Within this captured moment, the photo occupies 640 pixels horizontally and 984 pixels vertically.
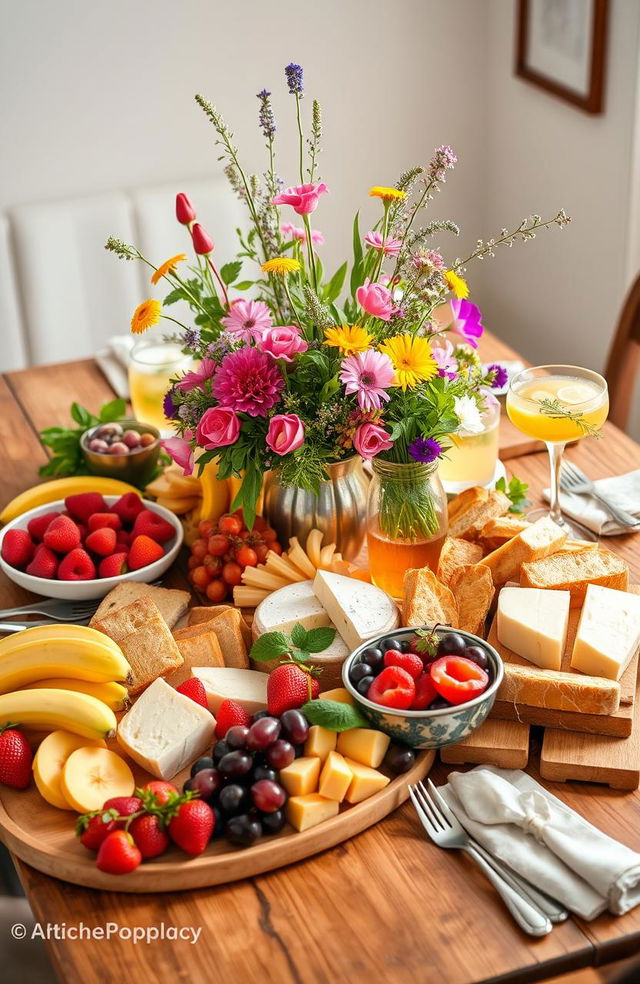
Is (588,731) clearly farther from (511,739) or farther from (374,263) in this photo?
(374,263)

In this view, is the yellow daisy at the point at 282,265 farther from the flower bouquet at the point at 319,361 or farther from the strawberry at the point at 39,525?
the strawberry at the point at 39,525

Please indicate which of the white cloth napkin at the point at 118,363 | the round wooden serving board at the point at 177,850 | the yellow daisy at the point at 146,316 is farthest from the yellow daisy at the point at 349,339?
the white cloth napkin at the point at 118,363

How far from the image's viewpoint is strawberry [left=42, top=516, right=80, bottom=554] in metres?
1.81

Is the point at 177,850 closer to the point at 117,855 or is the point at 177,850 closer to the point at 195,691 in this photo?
the point at 117,855

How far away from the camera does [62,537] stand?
1.82 metres

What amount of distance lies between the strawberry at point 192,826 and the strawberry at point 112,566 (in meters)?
0.57

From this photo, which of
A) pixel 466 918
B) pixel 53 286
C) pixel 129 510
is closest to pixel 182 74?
pixel 53 286

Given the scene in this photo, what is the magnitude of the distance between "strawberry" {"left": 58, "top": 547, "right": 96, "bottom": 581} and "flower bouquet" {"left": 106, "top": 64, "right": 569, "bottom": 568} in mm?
232

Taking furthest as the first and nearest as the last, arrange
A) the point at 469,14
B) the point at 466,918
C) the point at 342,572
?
the point at 469,14 < the point at 342,572 < the point at 466,918

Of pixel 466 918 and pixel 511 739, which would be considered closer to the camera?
pixel 466 918

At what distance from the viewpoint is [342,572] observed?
173 centimetres

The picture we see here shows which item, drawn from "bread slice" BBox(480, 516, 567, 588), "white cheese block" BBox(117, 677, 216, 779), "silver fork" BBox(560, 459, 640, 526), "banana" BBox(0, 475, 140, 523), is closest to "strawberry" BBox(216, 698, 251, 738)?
"white cheese block" BBox(117, 677, 216, 779)

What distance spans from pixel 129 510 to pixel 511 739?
804 mm

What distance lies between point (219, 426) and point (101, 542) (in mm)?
364
